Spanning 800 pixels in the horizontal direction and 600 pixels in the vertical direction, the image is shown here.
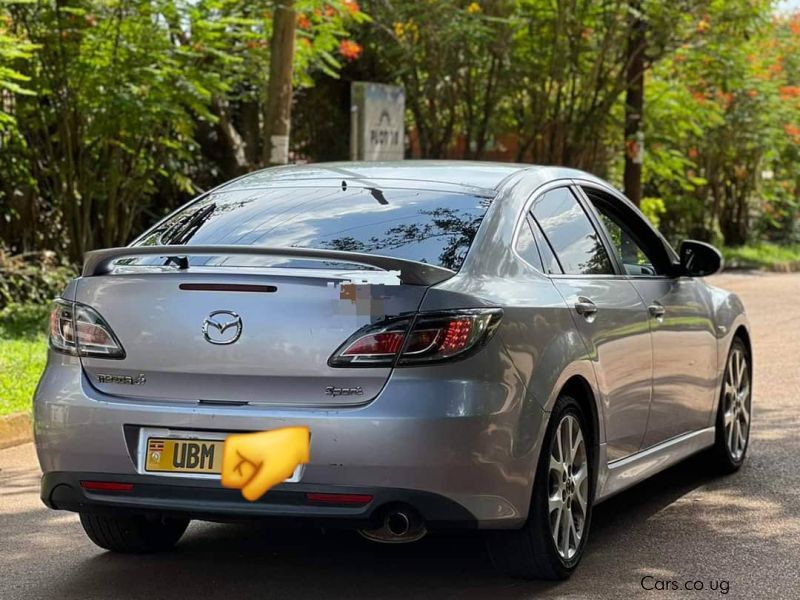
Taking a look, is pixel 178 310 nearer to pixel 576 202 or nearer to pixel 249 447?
pixel 249 447

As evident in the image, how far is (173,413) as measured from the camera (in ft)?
16.2

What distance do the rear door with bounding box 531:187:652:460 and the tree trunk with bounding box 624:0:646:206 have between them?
16.5m

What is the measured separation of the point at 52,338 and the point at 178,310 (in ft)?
1.99

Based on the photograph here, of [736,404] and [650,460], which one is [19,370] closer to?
[736,404]

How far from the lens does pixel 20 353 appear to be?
1221cm

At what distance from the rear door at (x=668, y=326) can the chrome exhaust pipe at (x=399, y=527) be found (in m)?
1.83

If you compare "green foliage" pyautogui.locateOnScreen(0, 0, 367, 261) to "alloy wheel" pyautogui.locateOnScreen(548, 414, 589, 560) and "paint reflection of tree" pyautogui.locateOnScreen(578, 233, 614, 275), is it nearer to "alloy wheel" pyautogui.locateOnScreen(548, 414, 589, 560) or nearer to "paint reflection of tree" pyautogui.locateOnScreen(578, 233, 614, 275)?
"paint reflection of tree" pyautogui.locateOnScreen(578, 233, 614, 275)

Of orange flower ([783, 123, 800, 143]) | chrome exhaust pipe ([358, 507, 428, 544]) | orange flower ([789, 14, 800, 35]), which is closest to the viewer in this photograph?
chrome exhaust pipe ([358, 507, 428, 544])

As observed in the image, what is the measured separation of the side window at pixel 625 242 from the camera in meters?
6.66

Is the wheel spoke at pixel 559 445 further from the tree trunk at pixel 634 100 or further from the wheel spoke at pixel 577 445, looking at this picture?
the tree trunk at pixel 634 100

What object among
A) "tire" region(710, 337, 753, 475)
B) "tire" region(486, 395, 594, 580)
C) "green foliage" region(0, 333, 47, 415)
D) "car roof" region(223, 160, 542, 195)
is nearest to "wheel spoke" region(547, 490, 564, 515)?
"tire" region(486, 395, 594, 580)

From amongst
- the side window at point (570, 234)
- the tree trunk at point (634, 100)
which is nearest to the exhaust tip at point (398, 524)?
the side window at point (570, 234)

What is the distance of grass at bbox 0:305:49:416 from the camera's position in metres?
9.88

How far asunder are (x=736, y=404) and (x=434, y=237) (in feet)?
10.4
